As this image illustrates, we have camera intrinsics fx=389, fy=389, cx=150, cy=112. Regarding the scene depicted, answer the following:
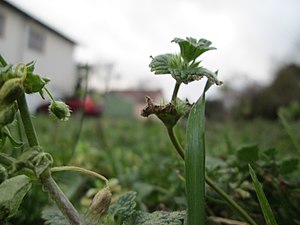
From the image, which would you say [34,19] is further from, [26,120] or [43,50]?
[26,120]

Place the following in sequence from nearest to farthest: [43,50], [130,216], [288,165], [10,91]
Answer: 1. [10,91]
2. [130,216]
3. [288,165]
4. [43,50]

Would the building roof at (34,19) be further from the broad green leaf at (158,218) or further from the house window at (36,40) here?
the broad green leaf at (158,218)

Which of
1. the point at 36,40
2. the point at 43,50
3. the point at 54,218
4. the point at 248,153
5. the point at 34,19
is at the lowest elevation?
the point at 54,218

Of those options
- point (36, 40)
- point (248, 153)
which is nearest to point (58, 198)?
point (248, 153)

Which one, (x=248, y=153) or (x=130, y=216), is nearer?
(x=130, y=216)

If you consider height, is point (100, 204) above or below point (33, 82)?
below

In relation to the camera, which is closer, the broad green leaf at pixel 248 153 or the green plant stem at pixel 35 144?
the green plant stem at pixel 35 144

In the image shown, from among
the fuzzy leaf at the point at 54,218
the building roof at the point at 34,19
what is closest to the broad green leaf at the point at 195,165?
the fuzzy leaf at the point at 54,218
